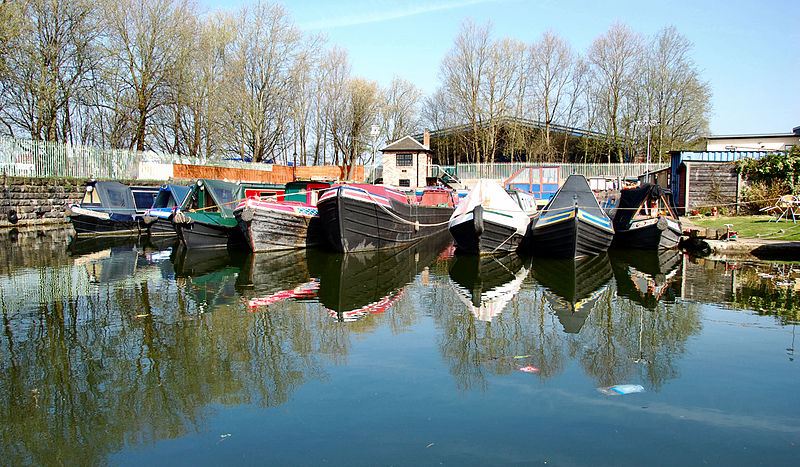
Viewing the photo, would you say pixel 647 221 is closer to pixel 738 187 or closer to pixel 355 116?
pixel 738 187

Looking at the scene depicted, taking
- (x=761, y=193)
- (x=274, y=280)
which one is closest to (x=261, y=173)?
(x=274, y=280)

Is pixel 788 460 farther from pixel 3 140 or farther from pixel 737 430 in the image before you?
pixel 3 140

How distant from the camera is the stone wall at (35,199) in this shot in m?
24.2

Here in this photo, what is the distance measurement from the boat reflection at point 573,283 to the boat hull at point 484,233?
101cm

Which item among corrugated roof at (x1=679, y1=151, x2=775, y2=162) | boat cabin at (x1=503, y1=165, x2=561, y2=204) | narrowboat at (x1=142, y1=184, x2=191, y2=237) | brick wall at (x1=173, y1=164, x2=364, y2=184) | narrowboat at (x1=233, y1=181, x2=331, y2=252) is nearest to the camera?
narrowboat at (x1=233, y1=181, x2=331, y2=252)

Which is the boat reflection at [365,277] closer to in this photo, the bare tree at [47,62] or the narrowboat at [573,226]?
the narrowboat at [573,226]

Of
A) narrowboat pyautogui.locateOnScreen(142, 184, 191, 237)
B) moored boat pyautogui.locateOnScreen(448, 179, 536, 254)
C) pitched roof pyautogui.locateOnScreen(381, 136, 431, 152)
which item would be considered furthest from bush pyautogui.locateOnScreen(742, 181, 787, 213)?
pitched roof pyautogui.locateOnScreen(381, 136, 431, 152)

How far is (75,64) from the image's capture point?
31.0 m

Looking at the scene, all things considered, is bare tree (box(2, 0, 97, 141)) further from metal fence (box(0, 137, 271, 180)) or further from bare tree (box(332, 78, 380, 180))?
bare tree (box(332, 78, 380, 180))

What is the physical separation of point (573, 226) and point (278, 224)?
29.0ft

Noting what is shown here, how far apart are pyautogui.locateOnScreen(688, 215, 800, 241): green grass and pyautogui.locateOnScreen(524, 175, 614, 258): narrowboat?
4.88 metres

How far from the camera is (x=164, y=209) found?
22250 millimetres

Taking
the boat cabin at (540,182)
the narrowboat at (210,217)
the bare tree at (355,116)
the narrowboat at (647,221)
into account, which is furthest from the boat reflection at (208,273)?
the bare tree at (355,116)

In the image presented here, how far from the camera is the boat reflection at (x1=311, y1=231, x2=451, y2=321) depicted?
9.45 m
